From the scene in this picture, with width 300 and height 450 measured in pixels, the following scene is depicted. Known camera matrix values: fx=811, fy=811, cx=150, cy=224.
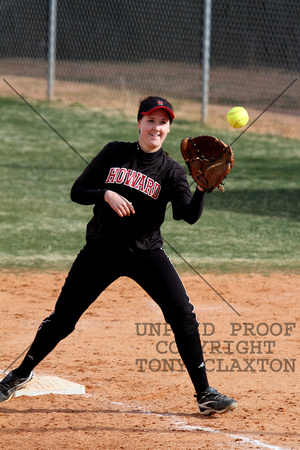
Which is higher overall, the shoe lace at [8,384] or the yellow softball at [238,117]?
the yellow softball at [238,117]

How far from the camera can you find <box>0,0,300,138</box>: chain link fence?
1744 cm

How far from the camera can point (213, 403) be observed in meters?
4.57

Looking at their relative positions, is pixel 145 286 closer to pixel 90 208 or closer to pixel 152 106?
pixel 152 106

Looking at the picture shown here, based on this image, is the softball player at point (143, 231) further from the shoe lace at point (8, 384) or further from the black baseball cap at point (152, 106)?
the shoe lace at point (8, 384)

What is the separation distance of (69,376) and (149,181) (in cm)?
161

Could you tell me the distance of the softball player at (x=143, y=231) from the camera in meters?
4.49

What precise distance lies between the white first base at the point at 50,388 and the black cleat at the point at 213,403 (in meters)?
0.85

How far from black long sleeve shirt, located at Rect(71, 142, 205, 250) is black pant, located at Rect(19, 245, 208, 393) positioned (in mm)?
75

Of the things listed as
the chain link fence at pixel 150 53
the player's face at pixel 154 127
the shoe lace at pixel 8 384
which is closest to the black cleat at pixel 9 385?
the shoe lace at pixel 8 384

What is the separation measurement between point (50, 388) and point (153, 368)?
83 cm

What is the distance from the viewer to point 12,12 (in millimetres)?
19844

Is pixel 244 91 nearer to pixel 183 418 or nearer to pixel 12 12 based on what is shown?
pixel 12 12

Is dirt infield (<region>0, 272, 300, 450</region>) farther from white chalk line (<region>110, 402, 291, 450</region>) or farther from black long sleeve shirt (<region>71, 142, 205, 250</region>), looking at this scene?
black long sleeve shirt (<region>71, 142, 205, 250</region>)

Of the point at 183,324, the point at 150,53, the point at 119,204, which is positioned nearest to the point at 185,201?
the point at 119,204
